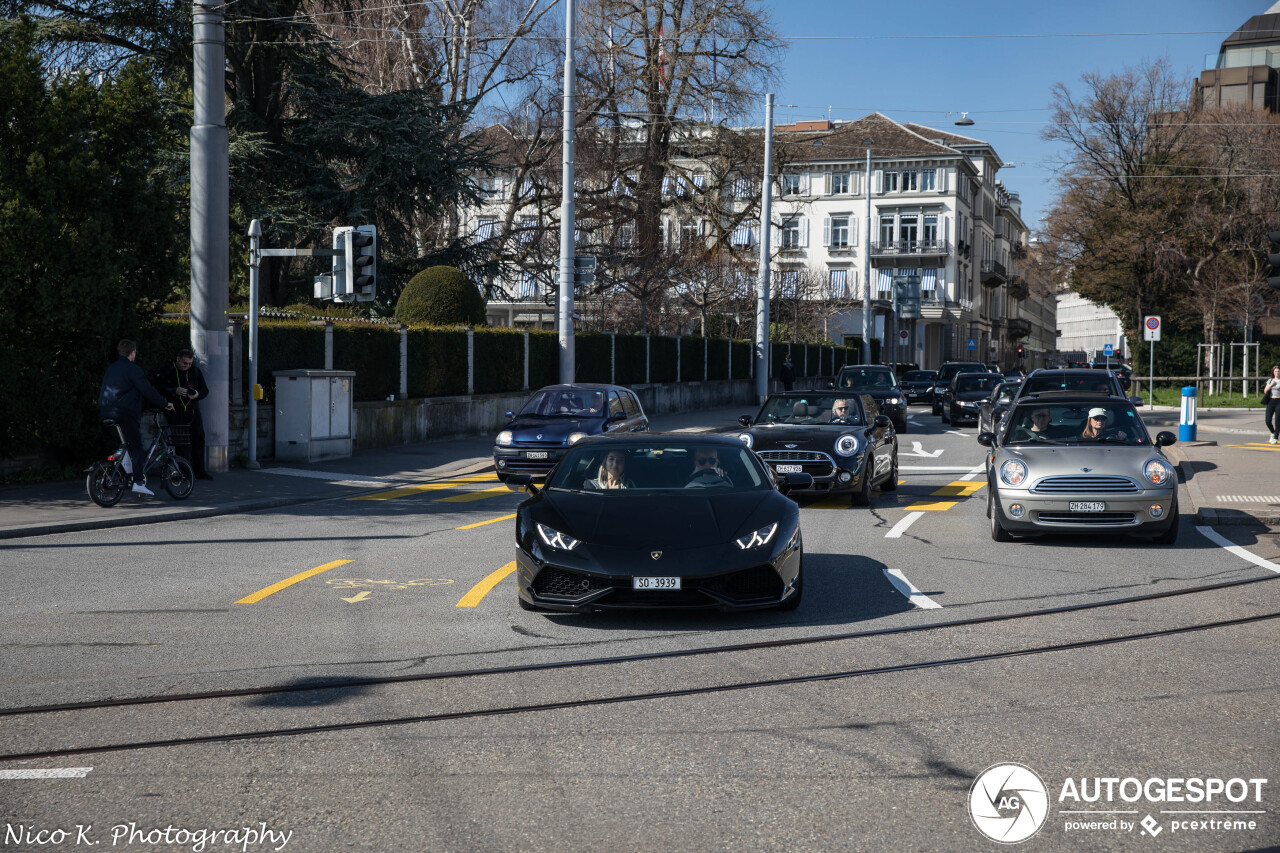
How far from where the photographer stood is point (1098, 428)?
13.2 metres

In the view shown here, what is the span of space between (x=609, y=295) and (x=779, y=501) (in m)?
43.3

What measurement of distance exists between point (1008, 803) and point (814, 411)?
12371 millimetres

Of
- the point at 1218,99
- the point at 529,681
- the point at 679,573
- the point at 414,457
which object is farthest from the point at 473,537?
the point at 1218,99

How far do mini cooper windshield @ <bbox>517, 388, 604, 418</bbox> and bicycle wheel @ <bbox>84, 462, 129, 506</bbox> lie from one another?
6635 millimetres

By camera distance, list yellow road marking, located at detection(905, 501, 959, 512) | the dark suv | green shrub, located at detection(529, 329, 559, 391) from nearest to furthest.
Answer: yellow road marking, located at detection(905, 501, 959, 512)
green shrub, located at detection(529, 329, 559, 391)
the dark suv

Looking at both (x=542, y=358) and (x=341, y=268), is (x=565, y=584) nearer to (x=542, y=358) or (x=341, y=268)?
(x=341, y=268)

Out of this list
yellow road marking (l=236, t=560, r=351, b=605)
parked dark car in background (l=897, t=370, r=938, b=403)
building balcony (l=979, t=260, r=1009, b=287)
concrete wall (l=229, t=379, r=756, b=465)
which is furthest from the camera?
building balcony (l=979, t=260, r=1009, b=287)

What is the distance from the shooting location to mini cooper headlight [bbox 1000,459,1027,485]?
12078 millimetres

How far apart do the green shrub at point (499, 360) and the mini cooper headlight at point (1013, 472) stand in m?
17.4

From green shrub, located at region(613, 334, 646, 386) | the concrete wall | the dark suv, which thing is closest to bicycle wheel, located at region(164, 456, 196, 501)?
the concrete wall

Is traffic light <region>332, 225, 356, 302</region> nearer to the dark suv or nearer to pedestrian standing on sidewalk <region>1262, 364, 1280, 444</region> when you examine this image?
pedestrian standing on sidewalk <region>1262, 364, 1280, 444</region>

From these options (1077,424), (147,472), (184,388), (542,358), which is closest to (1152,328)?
(542,358)

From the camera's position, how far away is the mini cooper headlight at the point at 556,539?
7977 mm

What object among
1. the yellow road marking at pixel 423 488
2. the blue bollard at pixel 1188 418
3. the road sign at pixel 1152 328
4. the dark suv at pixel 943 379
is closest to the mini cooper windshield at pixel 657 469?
the yellow road marking at pixel 423 488
